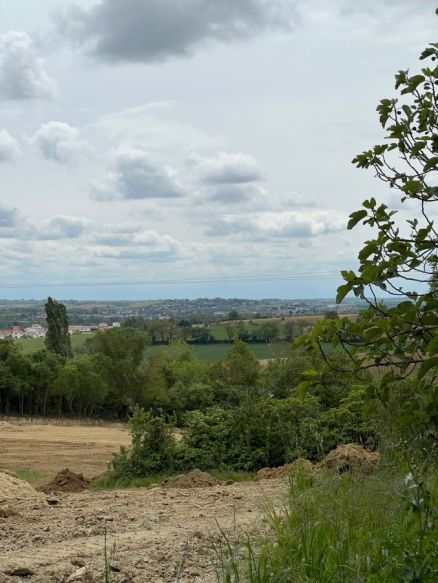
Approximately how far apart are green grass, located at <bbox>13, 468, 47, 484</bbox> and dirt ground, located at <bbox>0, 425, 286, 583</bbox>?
6.55 metres

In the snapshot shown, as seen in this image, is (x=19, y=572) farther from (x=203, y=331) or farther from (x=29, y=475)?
(x=203, y=331)

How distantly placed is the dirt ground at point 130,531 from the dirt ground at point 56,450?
9.33m

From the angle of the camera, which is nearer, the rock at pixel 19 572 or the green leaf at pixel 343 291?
the green leaf at pixel 343 291

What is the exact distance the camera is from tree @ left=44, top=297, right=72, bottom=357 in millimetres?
64625

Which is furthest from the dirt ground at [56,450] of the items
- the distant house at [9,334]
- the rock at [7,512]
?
the distant house at [9,334]

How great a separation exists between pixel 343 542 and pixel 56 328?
62.3 m

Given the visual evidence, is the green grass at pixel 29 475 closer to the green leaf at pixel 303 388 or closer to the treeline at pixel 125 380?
the treeline at pixel 125 380

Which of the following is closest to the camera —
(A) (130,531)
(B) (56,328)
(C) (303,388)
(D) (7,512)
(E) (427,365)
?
(E) (427,365)

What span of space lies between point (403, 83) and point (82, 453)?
80.9ft

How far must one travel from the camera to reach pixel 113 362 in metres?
55.0

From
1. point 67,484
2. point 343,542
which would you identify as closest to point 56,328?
point 67,484

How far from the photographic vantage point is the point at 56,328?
6569 centimetres

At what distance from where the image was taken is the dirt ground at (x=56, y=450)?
2327 cm

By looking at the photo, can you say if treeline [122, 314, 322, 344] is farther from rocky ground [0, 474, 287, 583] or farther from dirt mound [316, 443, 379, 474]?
rocky ground [0, 474, 287, 583]
